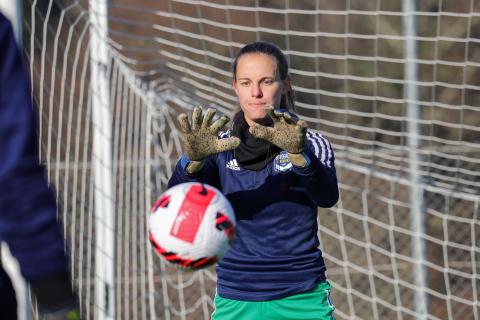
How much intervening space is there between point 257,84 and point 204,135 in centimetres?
32

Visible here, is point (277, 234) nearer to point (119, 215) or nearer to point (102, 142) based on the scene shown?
point (102, 142)

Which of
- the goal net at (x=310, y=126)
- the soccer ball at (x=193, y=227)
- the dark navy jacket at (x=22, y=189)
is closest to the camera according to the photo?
the dark navy jacket at (x=22, y=189)

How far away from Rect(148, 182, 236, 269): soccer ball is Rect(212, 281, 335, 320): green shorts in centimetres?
41

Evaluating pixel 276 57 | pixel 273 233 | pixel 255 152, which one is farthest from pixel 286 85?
pixel 273 233

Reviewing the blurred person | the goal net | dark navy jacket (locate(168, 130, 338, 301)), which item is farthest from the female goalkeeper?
the blurred person

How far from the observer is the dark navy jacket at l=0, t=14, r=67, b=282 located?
206cm

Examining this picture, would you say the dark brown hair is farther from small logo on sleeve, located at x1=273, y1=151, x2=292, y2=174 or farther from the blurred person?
the blurred person

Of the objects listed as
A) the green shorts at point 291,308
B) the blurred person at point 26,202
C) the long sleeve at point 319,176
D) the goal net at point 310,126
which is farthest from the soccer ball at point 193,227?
the goal net at point 310,126

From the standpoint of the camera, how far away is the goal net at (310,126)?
5738 mm

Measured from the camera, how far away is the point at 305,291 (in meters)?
3.66

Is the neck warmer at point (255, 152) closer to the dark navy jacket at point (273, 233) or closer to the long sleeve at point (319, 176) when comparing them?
the dark navy jacket at point (273, 233)

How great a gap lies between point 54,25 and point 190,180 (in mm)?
7408

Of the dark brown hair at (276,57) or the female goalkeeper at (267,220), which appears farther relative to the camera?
the dark brown hair at (276,57)

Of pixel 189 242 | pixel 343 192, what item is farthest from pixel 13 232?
pixel 343 192
